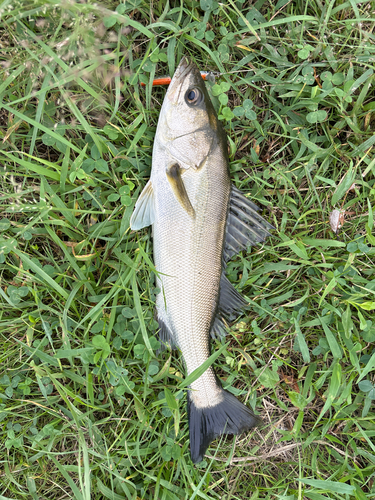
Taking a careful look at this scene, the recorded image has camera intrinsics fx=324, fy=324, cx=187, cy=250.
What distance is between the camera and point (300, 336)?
250cm

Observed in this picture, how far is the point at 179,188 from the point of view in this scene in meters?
2.18

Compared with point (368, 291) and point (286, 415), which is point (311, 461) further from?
point (368, 291)

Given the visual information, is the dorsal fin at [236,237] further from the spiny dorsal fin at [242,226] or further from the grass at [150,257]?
the grass at [150,257]

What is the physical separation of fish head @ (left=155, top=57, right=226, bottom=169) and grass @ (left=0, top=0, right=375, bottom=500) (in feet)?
0.78

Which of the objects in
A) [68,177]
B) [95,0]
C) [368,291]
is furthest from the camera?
[368,291]

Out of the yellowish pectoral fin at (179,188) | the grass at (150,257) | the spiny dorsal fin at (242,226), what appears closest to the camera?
the yellowish pectoral fin at (179,188)

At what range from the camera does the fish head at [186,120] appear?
2.21 m

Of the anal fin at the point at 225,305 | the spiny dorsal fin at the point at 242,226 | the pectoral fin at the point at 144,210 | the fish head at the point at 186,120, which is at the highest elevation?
the fish head at the point at 186,120

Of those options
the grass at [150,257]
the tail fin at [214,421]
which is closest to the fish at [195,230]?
the tail fin at [214,421]

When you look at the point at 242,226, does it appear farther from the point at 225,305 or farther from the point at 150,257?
the point at 150,257

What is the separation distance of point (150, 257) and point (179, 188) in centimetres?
61

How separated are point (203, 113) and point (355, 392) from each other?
2.47 meters

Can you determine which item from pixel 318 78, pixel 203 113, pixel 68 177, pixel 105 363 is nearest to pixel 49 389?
pixel 105 363

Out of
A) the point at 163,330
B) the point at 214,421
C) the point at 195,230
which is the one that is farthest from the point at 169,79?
the point at 214,421
